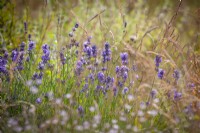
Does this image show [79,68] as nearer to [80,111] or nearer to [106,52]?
[106,52]

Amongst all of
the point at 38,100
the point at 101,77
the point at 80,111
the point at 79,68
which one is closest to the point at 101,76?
the point at 101,77

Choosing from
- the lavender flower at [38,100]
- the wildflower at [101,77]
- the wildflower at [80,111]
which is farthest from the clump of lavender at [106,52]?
the lavender flower at [38,100]

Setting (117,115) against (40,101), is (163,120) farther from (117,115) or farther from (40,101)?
(40,101)

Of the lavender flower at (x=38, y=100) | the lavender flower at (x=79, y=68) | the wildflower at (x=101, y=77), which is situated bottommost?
the lavender flower at (x=38, y=100)

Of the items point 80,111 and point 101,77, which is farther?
point 101,77

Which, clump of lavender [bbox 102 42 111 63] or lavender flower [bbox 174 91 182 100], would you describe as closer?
lavender flower [bbox 174 91 182 100]

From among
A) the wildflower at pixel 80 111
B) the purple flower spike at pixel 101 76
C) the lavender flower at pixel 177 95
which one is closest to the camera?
the wildflower at pixel 80 111

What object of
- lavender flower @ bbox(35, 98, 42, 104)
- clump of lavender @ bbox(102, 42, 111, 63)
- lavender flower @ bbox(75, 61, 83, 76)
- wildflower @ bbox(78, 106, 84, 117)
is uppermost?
clump of lavender @ bbox(102, 42, 111, 63)

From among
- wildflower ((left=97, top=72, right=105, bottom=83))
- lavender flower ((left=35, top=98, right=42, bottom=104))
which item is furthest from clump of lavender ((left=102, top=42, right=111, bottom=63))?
lavender flower ((left=35, top=98, right=42, bottom=104))

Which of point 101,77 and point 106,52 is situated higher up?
point 106,52

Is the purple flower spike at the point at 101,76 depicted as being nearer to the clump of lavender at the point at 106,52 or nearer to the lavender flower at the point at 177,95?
the clump of lavender at the point at 106,52

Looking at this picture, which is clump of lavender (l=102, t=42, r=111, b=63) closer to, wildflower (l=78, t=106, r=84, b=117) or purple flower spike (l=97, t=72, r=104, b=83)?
purple flower spike (l=97, t=72, r=104, b=83)
